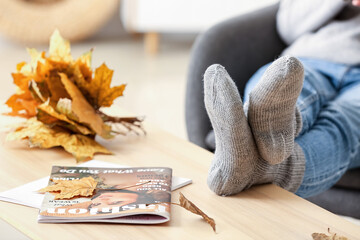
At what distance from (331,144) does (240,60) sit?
1.49 feet

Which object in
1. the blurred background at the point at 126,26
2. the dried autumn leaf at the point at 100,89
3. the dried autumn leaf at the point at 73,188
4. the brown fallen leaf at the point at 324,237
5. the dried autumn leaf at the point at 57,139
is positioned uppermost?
the blurred background at the point at 126,26

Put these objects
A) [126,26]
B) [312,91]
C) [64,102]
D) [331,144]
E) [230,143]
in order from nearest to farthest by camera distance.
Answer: [230,143] → [64,102] → [331,144] → [312,91] → [126,26]

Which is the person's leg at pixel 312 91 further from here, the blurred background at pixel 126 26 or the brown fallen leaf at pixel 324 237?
the blurred background at pixel 126 26

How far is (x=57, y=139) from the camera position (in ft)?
3.39

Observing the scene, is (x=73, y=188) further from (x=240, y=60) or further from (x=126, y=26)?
(x=126, y=26)

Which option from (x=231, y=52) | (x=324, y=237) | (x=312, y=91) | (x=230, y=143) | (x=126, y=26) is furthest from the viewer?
(x=126, y=26)

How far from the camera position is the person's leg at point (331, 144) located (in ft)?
Answer: 3.50

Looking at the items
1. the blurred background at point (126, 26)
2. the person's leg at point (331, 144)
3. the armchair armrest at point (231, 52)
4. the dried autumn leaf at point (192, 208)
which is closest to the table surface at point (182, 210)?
the dried autumn leaf at point (192, 208)

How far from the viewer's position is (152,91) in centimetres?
254

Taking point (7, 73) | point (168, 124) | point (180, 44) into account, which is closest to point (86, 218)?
point (168, 124)

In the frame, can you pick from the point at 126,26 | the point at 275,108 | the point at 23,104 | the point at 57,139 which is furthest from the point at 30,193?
the point at 126,26

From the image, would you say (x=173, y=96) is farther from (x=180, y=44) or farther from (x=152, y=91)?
(x=180, y=44)

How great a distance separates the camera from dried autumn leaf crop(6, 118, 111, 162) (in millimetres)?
1014

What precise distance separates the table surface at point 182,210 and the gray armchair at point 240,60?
0.30m
